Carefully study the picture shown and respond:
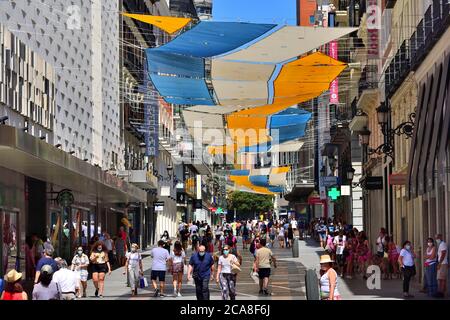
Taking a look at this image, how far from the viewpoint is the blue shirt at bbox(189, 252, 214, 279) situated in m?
22.5

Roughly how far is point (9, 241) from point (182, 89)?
21.8 ft

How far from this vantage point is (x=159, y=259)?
86.2 feet

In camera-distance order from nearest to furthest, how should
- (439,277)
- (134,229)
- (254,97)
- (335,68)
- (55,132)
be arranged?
(439,277)
(335,68)
(254,97)
(55,132)
(134,229)

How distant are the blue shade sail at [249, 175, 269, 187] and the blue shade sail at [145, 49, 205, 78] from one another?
2210 inches

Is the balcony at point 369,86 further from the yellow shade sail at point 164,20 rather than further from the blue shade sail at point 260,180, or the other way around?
the blue shade sail at point 260,180

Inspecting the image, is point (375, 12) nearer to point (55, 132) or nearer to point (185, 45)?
point (55, 132)

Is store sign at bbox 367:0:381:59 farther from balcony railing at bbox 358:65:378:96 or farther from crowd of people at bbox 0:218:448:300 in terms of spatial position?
crowd of people at bbox 0:218:448:300

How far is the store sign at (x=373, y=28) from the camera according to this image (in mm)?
41500

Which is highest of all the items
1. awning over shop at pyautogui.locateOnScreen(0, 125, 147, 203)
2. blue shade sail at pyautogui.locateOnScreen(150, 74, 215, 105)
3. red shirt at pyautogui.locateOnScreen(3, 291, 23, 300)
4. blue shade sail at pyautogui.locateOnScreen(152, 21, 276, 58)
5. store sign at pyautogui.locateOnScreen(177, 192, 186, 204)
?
blue shade sail at pyautogui.locateOnScreen(152, 21, 276, 58)

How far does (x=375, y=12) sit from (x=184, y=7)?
2076 inches

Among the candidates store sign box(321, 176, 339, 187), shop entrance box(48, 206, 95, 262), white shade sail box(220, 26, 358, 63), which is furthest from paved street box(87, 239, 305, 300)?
store sign box(321, 176, 339, 187)

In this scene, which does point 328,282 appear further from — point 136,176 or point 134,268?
point 136,176

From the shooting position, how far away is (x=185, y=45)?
26.2 m
